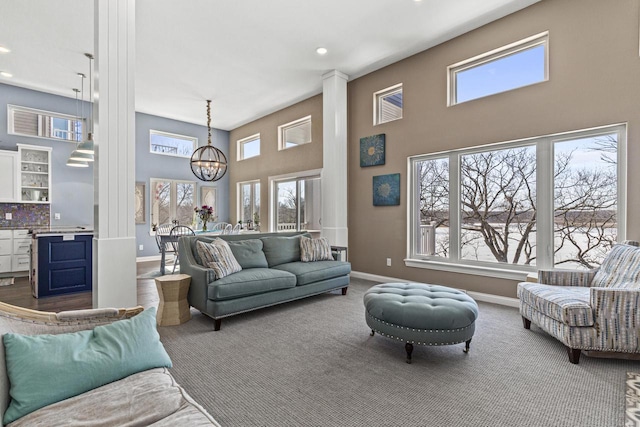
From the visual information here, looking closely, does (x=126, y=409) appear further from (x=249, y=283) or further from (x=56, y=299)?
(x=56, y=299)

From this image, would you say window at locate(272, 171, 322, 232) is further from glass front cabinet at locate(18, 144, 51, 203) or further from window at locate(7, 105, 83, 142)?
glass front cabinet at locate(18, 144, 51, 203)

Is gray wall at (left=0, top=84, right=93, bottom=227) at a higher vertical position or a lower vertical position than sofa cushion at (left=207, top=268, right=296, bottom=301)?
higher

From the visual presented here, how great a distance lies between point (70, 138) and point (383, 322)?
7.60 m

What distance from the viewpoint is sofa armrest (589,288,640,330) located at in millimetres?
2287

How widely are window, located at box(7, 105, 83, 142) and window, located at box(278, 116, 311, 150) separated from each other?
4.39 metres

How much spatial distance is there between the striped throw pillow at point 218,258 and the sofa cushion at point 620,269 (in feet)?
11.9

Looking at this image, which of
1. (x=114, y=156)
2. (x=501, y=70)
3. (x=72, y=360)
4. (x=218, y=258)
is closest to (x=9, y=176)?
(x=114, y=156)

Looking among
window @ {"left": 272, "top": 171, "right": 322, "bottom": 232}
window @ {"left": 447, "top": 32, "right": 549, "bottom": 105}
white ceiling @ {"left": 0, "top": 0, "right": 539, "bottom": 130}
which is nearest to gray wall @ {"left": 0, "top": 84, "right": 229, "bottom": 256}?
white ceiling @ {"left": 0, "top": 0, "right": 539, "bottom": 130}

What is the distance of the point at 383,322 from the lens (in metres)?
2.58

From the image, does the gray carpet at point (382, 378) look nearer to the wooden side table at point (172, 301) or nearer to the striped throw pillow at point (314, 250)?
the wooden side table at point (172, 301)

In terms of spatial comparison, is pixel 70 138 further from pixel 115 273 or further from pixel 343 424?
pixel 343 424

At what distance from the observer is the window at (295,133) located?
6887mm

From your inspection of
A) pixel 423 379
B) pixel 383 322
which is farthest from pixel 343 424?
pixel 383 322

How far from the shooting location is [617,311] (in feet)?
7.59
